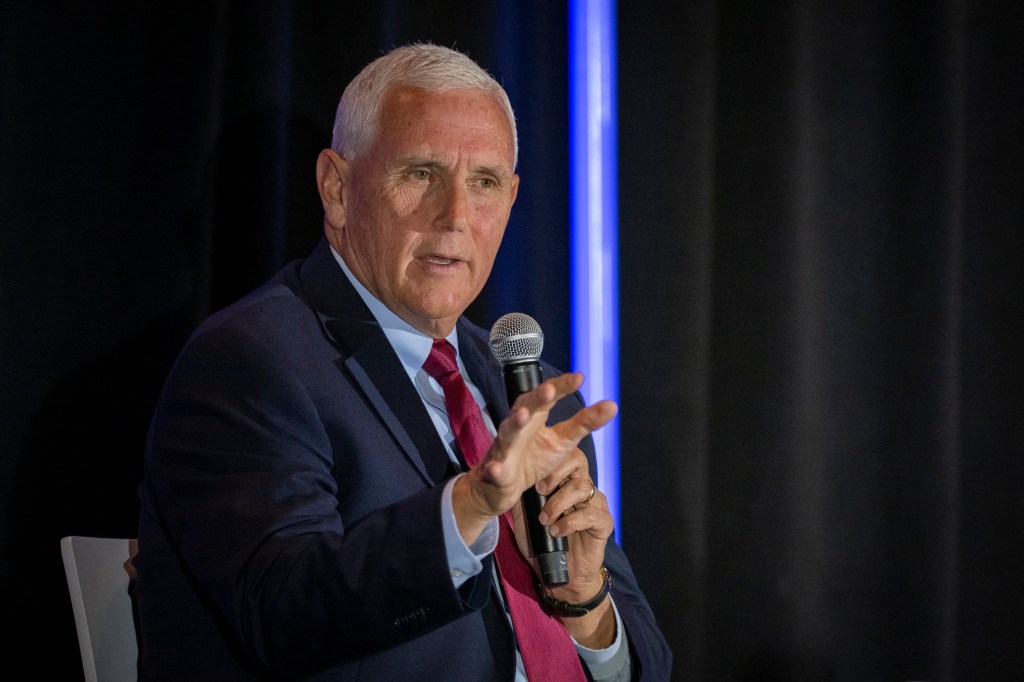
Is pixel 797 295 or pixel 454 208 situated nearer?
pixel 454 208

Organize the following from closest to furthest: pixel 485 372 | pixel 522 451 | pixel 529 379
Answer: pixel 522 451, pixel 529 379, pixel 485 372

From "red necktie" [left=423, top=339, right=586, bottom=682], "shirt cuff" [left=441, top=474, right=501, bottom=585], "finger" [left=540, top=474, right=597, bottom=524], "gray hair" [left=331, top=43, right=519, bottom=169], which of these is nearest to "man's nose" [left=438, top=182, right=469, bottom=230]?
Answer: "gray hair" [left=331, top=43, right=519, bottom=169]

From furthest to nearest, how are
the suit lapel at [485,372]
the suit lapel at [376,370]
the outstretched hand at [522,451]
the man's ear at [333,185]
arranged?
1. the suit lapel at [485,372]
2. the man's ear at [333,185]
3. the suit lapel at [376,370]
4. the outstretched hand at [522,451]

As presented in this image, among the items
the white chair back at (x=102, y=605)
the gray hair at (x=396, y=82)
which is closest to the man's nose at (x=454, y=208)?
the gray hair at (x=396, y=82)

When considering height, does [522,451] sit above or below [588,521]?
above

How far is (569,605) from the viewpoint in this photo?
1.77m

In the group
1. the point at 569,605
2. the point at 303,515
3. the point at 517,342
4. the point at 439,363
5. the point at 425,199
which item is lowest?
the point at 569,605

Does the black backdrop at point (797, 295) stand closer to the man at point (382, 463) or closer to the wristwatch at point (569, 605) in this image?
the man at point (382, 463)

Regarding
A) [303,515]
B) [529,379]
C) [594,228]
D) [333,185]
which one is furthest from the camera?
[594,228]

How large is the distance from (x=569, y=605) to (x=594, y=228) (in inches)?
43.8

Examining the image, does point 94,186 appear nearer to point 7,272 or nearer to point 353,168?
point 7,272

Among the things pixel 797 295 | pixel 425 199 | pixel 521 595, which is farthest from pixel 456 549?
pixel 797 295

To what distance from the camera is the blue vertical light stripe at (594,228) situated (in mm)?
2562

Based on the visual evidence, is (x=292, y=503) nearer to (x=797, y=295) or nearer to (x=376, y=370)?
(x=376, y=370)
